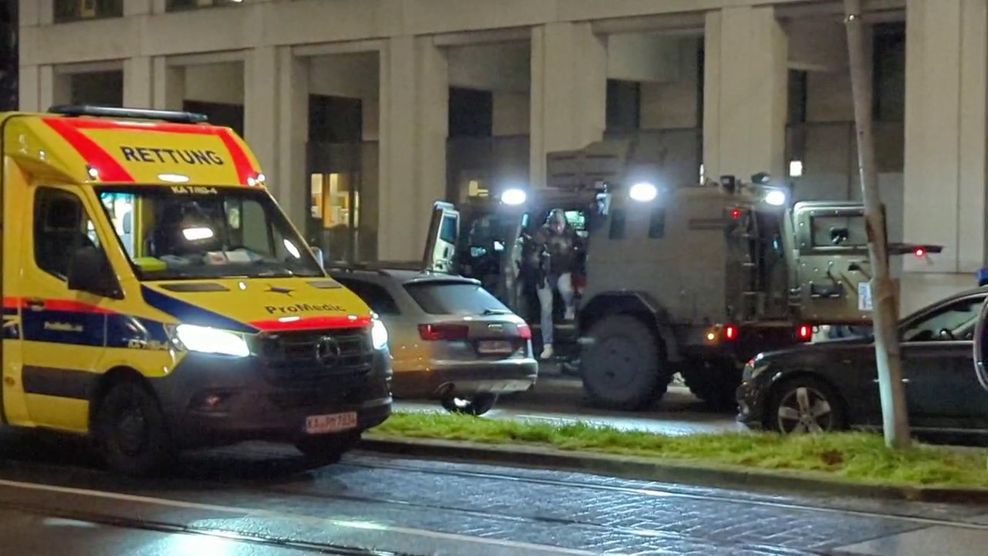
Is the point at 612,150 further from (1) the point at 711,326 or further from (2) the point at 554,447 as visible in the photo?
(2) the point at 554,447

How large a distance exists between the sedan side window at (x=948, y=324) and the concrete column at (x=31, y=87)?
26.3 m

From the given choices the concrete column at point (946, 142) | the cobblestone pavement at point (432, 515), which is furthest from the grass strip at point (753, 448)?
the concrete column at point (946, 142)

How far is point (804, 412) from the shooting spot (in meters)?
14.8

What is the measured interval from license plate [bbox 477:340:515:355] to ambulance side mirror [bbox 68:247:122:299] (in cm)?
→ 526

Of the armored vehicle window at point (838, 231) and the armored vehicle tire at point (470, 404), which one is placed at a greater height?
the armored vehicle window at point (838, 231)

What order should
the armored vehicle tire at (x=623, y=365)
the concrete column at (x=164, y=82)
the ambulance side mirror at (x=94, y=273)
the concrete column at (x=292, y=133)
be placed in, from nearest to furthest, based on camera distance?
the ambulance side mirror at (x=94, y=273) → the armored vehicle tire at (x=623, y=365) → the concrete column at (x=292, y=133) → the concrete column at (x=164, y=82)

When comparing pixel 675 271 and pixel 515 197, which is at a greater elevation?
pixel 515 197

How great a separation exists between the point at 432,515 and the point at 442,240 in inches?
405

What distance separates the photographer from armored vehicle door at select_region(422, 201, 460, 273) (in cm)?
2064

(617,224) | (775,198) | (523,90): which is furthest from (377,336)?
(523,90)

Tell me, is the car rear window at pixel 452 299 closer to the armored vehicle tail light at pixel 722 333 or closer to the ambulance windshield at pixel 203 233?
the armored vehicle tail light at pixel 722 333

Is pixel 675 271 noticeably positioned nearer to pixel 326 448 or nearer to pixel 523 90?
pixel 326 448

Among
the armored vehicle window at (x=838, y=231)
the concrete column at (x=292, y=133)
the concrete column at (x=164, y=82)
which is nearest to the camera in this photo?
the armored vehicle window at (x=838, y=231)

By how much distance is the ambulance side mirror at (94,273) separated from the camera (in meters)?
12.3
